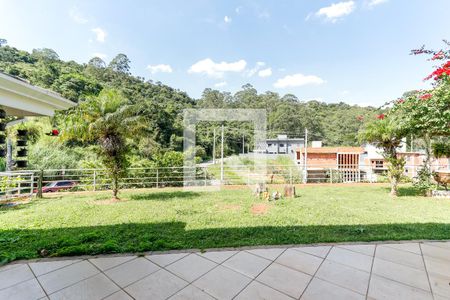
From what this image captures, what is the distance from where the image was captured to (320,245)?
2.52 meters

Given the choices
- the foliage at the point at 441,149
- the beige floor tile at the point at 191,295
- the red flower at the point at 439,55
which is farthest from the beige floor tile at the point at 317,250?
the foliage at the point at 441,149

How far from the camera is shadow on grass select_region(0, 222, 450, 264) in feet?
7.93

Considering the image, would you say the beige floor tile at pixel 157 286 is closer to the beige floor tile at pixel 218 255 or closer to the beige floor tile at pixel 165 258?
the beige floor tile at pixel 165 258

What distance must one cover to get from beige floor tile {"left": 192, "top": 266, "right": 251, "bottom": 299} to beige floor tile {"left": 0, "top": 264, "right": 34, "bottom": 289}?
60.9 inches

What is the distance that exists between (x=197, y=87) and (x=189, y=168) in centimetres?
876

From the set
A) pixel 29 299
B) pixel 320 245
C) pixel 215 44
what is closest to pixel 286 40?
pixel 215 44

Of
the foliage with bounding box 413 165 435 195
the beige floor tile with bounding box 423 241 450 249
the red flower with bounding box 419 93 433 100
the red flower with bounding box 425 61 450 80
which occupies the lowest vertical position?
the beige floor tile with bounding box 423 241 450 249

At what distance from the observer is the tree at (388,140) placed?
18.0ft

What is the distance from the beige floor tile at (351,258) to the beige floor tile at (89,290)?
2143mm

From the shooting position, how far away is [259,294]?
1.64 metres

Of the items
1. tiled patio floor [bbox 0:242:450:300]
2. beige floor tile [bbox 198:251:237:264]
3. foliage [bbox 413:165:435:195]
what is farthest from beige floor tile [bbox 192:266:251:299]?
foliage [bbox 413:165:435:195]

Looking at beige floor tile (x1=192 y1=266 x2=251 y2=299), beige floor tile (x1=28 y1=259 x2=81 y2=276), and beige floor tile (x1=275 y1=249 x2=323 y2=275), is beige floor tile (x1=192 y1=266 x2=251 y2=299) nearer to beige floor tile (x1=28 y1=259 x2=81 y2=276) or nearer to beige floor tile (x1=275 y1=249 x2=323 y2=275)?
beige floor tile (x1=275 y1=249 x2=323 y2=275)

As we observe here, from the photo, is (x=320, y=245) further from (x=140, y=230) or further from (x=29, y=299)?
(x=29, y=299)

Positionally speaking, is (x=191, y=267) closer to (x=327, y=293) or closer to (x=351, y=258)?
(x=327, y=293)
